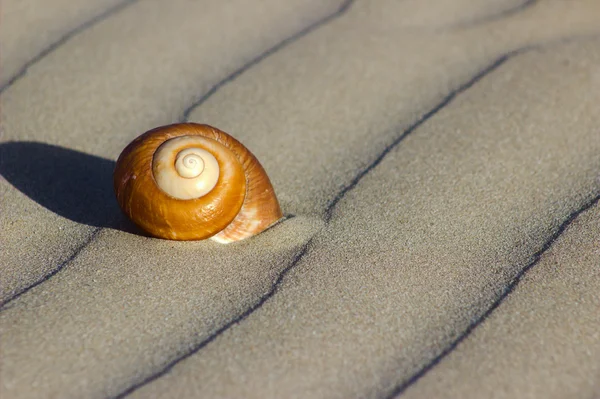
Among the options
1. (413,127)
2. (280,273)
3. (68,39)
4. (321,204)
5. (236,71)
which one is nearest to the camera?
(280,273)

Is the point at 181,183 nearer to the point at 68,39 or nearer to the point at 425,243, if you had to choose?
the point at 425,243

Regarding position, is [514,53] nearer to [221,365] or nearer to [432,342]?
[432,342]

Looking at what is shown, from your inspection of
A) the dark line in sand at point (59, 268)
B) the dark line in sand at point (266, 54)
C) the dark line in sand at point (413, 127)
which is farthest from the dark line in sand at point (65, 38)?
the dark line in sand at point (413, 127)

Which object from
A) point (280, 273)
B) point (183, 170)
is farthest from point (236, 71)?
point (280, 273)

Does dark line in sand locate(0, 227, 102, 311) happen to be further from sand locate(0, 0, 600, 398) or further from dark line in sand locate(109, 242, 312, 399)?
dark line in sand locate(109, 242, 312, 399)

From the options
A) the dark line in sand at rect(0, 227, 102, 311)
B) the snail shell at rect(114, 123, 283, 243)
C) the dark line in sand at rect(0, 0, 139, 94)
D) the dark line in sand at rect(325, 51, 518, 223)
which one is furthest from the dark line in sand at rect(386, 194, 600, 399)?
the dark line in sand at rect(0, 0, 139, 94)

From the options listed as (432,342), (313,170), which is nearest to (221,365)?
(432,342)
